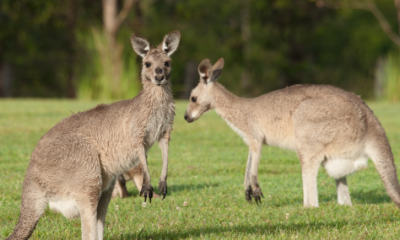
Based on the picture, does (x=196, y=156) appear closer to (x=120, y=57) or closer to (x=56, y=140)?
(x=56, y=140)

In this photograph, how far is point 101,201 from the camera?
468 cm

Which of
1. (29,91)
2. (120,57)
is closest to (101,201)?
(120,57)

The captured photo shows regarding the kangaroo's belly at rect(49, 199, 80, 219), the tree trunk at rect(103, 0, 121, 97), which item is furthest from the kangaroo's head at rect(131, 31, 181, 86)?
the tree trunk at rect(103, 0, 121, 97)

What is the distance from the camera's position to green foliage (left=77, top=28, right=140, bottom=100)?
1875 cm

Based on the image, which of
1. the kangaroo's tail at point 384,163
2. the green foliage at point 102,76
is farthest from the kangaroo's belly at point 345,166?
the green foliage at point 102,76

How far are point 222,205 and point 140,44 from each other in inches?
89.8

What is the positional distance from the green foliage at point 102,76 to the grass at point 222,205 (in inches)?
311

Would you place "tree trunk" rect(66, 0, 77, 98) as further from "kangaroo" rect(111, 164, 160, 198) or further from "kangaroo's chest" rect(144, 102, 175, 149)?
"kangaroo's chest" rect(144, 102, 175, 149)

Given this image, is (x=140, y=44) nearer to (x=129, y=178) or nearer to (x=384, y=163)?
(x=129, y=178)

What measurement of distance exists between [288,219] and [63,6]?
26.1m

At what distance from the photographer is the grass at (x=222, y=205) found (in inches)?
207

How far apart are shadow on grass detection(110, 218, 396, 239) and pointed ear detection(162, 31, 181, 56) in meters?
1.68

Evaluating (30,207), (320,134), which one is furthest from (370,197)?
(30,207)

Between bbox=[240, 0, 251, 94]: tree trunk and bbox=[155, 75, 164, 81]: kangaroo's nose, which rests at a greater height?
bbox=[240, 0, 251, 94]: tree trunk
